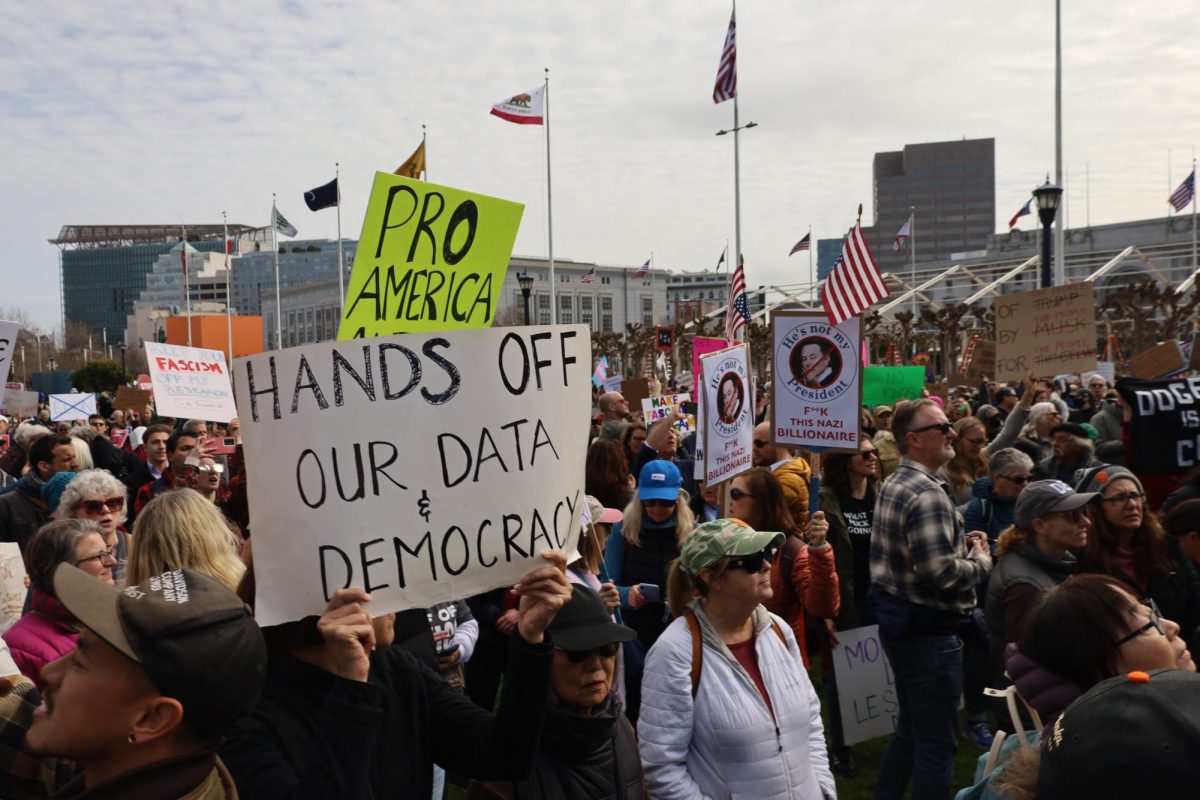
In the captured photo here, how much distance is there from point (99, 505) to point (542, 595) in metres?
3.63

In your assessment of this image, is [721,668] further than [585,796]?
Yes

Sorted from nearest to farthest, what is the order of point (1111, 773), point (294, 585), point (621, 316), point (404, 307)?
point (1111, 773) < point (294, 585) < point (404, 307) < point (621, 316)

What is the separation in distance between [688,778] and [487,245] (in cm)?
201

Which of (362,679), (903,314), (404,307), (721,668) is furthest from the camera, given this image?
(903,314)

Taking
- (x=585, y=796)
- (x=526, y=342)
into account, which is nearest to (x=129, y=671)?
(x=526, y=342)

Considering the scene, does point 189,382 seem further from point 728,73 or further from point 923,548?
point 728,73

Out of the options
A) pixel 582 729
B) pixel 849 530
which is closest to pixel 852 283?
pixel 849 530

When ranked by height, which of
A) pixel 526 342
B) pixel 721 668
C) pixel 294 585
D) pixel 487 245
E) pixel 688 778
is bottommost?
pixel 688 778

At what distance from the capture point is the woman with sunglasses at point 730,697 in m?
3.50

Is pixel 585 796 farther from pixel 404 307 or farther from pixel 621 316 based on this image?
pixel 621 316

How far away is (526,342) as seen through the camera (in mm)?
2822

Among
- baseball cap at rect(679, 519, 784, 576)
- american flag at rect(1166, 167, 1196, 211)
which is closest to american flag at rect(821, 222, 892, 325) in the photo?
baseball cap at rect(679, 519, 784, 576)

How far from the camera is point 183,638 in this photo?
77.3 inches

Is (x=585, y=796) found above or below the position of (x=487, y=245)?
below
